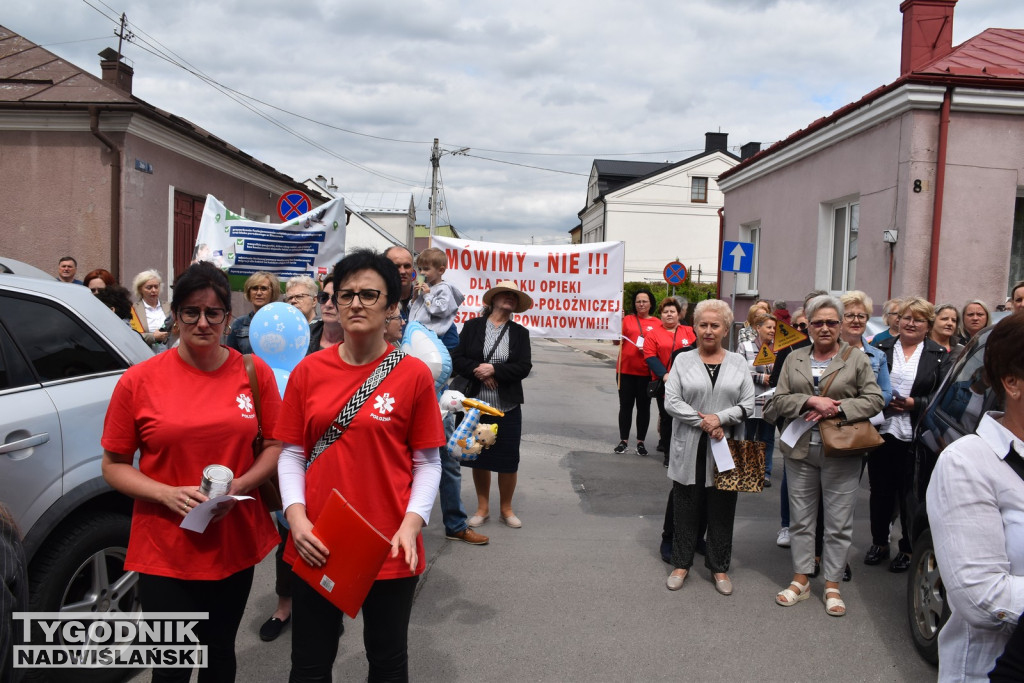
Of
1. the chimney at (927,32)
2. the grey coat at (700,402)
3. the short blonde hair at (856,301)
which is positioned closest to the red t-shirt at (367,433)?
the grey coat at (700,402)

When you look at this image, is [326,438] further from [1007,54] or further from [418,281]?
[1007,54]

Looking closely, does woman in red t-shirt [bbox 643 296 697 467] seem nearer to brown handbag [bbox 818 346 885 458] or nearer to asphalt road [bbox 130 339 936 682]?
asphalt road [bbox 130 339 936 682]

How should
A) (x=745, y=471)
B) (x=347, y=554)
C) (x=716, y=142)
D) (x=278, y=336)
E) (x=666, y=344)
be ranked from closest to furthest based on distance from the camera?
(x=347, y=554) → (x=278, y=336) → (x=745, y=471) → (x=666, y=344) → (x=716, y=142)

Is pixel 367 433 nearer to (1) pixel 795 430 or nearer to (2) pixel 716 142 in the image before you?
(1) pixel 795 430

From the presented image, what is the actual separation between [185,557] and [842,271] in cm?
1270

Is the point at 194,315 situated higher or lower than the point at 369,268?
lower

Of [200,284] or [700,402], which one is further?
[700,402]

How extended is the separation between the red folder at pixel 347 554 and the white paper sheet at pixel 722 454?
295 centimetres

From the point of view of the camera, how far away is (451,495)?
219 inches

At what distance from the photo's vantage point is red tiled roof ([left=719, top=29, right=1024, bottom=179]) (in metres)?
10.4

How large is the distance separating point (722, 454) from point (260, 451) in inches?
119

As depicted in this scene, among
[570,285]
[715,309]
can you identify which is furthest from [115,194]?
[715,309]

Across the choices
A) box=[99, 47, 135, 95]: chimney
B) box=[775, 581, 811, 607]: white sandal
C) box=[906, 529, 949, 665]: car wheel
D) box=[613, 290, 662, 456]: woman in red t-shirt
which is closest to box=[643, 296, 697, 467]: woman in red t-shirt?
box=[613, 290, 662, 456]: woman in red t-shirt

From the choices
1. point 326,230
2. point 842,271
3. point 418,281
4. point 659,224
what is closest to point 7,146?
point 326,230
